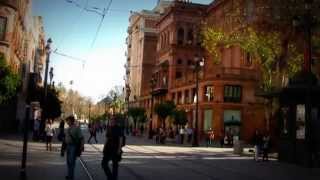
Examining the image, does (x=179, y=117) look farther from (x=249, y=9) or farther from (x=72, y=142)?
(x=72, y=142)

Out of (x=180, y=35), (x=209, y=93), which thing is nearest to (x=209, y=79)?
(x=209, y=93)

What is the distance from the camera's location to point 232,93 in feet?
204

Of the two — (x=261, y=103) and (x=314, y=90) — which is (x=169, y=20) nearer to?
(x=261, y=103)

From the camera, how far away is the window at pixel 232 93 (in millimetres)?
61781

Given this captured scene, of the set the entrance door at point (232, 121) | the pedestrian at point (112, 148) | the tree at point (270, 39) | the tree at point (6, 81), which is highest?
the tree at point (270, 39)

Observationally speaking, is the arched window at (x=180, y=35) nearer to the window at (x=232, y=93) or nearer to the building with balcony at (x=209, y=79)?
the building with balcony at (x=209, y=79)

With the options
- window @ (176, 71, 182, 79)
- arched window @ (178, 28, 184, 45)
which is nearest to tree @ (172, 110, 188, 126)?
window @ (176, 71, 182, 79)

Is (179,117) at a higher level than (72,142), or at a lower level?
higher

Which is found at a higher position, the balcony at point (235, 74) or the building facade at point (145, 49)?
the building facade at point (145, 49)

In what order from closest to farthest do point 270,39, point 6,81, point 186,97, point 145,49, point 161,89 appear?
1. point 270,39
2. point 6,81
3. point 186,97
4. point 161,89
5. point 145,49

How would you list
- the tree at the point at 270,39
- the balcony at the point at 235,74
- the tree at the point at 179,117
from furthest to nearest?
the balcony at the point at 235,74 → the tree at the point at 179,117 → the tree at the point at 270,39

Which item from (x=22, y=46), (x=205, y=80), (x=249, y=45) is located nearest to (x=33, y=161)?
(x=249, y=45)

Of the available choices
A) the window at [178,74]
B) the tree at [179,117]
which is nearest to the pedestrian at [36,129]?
the tree at [179,117]

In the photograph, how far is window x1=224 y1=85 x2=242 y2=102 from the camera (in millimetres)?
61781
